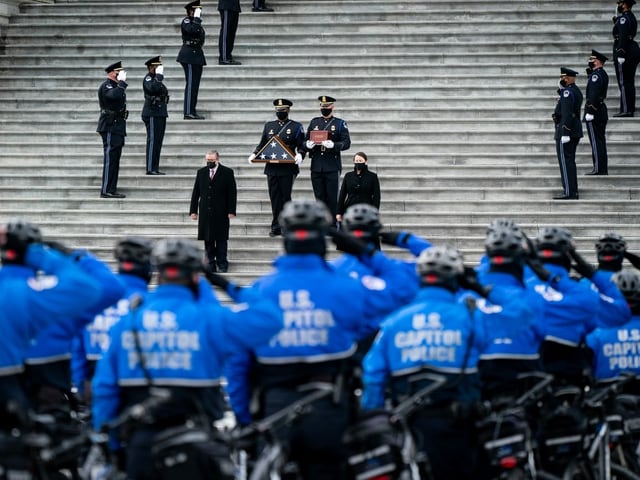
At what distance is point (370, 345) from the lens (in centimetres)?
1096

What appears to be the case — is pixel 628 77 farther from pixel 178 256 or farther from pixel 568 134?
Answer: pixel 178 256

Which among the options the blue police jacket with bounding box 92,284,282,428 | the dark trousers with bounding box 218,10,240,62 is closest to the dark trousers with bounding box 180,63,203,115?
the dark trousers with bounding box 218,10,240,62

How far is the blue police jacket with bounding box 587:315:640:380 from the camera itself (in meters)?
11.3

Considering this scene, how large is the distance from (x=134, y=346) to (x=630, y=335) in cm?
455

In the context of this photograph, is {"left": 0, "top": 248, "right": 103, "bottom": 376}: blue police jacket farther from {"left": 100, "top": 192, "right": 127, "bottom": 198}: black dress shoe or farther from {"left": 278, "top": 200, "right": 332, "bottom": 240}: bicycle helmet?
{"left": 100, "top": 192, "right": 127, "bottom": 198}: black dress shoe

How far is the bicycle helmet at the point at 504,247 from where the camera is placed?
10.4m

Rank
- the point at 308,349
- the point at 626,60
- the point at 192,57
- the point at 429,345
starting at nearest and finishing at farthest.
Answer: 1. the point at 308,349
2. the point at 429,345
3. the point at 626,60
4. the point at 192,57

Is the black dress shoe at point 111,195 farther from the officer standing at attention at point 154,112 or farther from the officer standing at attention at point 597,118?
the officer standing at attention at point 597,118

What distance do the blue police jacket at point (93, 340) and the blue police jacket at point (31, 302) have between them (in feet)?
4.49

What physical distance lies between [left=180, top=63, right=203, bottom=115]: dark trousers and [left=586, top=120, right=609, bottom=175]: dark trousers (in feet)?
19.5

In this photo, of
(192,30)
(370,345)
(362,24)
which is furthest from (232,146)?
(370,345)

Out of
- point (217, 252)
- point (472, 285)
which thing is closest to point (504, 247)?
point (472, 285)

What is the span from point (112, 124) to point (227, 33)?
3957 millimetres

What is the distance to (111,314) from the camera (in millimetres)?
10516
